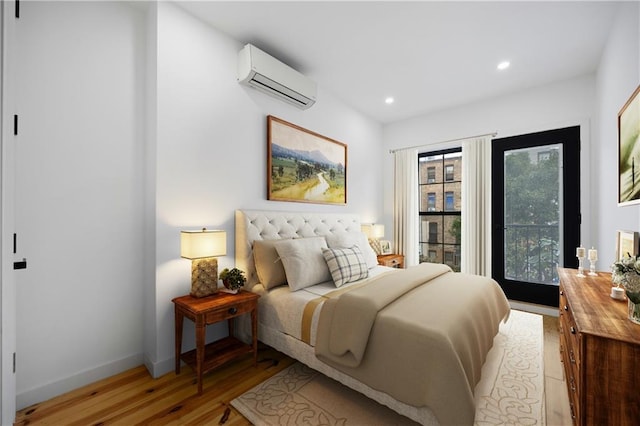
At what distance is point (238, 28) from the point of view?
2.50 m

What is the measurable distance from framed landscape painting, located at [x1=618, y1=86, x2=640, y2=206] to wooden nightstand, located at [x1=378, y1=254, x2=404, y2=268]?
2432 millimetres

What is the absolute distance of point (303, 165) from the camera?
10.9 feet

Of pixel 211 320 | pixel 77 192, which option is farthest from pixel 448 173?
pixel 77 192

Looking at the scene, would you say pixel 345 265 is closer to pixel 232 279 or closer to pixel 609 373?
pixel 232 279

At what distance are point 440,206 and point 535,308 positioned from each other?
1.82 meters

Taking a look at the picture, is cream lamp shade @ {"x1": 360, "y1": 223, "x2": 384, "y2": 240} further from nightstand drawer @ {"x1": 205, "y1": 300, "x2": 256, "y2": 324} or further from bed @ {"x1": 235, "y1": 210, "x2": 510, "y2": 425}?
nightstand drawer @ {"x1": 205, "y1": 300, "x2": 256, "y2": 324}

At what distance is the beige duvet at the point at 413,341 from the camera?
4.46 ft

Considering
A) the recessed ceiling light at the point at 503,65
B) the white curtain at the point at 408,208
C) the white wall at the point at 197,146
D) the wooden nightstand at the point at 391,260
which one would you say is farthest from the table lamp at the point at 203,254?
the recessed ceiling light at the point at 503,65

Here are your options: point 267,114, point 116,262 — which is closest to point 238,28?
point 267,114

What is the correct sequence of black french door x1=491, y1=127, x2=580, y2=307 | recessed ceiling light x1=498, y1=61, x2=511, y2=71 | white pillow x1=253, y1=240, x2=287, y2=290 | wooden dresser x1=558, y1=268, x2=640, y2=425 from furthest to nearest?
black french door x1=491, y1=127, x2=580, y2=307 → recessed ceiling light x1=498, y1=61, x2=511, y2=71 → white pillow x1=253, y1=240, x2=287, y2=290 → wooden dresser x1=558, y1=268, x2=640, y2=425

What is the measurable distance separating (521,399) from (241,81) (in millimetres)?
3419

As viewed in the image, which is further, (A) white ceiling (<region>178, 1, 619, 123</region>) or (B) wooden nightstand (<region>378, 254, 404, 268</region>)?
(B) wooden nightstand (<region>378, 254, 404, 268</region>)

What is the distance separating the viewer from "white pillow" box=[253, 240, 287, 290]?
7.95ft

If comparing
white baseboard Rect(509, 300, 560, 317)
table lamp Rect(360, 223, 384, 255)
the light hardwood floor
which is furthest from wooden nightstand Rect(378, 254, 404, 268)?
the light hardwood floor
